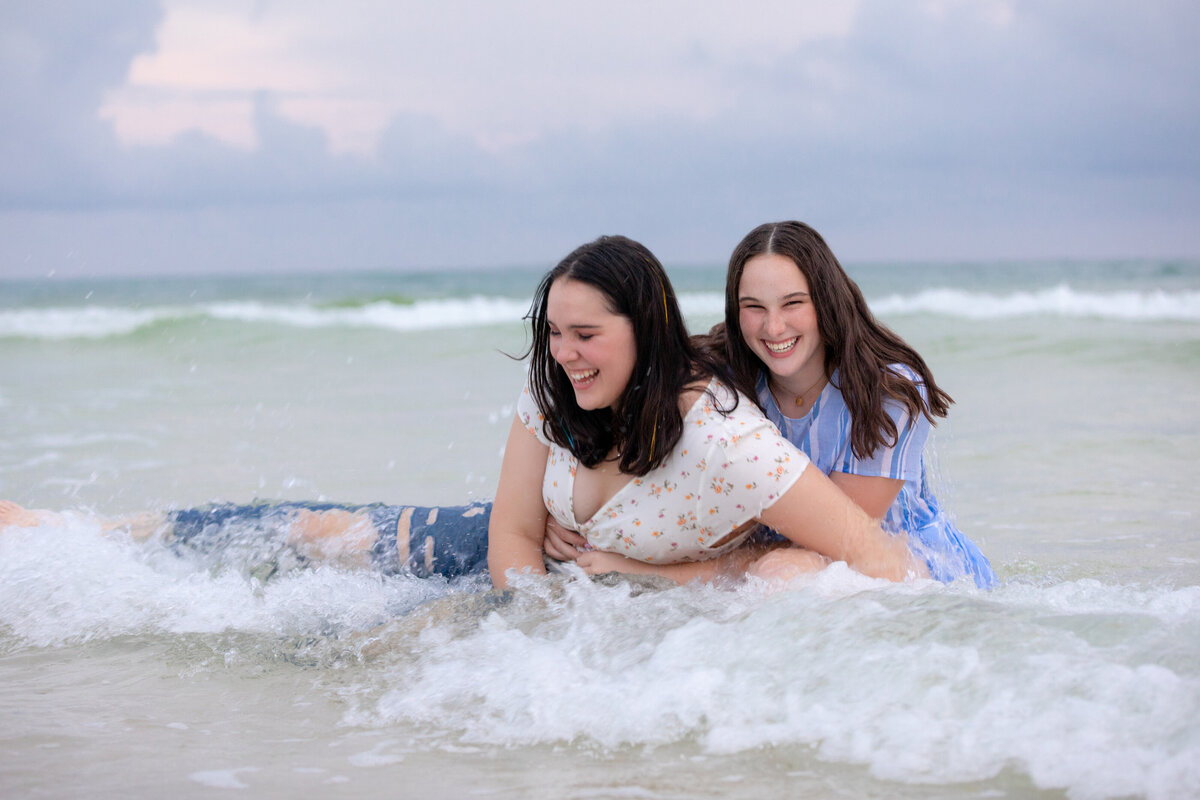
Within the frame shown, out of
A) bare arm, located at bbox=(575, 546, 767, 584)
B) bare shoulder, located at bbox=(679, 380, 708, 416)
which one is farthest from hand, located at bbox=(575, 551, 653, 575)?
bare shoulder, located at bbox=(679, 380, 708, 416)

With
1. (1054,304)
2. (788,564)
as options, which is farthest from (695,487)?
(1054,304)

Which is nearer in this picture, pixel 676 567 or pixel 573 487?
pixel 573 487

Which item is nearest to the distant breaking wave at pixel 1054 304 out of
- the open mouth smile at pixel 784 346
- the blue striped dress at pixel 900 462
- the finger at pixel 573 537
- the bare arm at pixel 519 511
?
the blue striped dress at pixel 900 462

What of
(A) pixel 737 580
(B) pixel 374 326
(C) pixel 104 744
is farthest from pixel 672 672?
(B) pixel 374 326

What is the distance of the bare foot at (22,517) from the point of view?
14.6ft

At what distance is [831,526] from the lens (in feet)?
10.6

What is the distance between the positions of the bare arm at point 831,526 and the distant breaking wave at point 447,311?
1468 cm

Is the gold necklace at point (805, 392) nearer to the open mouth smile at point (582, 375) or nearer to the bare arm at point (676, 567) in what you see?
the bare arm at point (676, 567)

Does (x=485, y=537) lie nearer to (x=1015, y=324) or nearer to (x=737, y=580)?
(x=737, y=580)

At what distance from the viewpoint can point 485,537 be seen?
401 centimetres

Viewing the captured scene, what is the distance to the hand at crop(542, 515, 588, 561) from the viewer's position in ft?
11.9

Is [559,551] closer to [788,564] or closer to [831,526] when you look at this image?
[788,564]

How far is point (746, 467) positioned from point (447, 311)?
17425 millimetres

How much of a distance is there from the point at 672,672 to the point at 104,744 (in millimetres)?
1532
